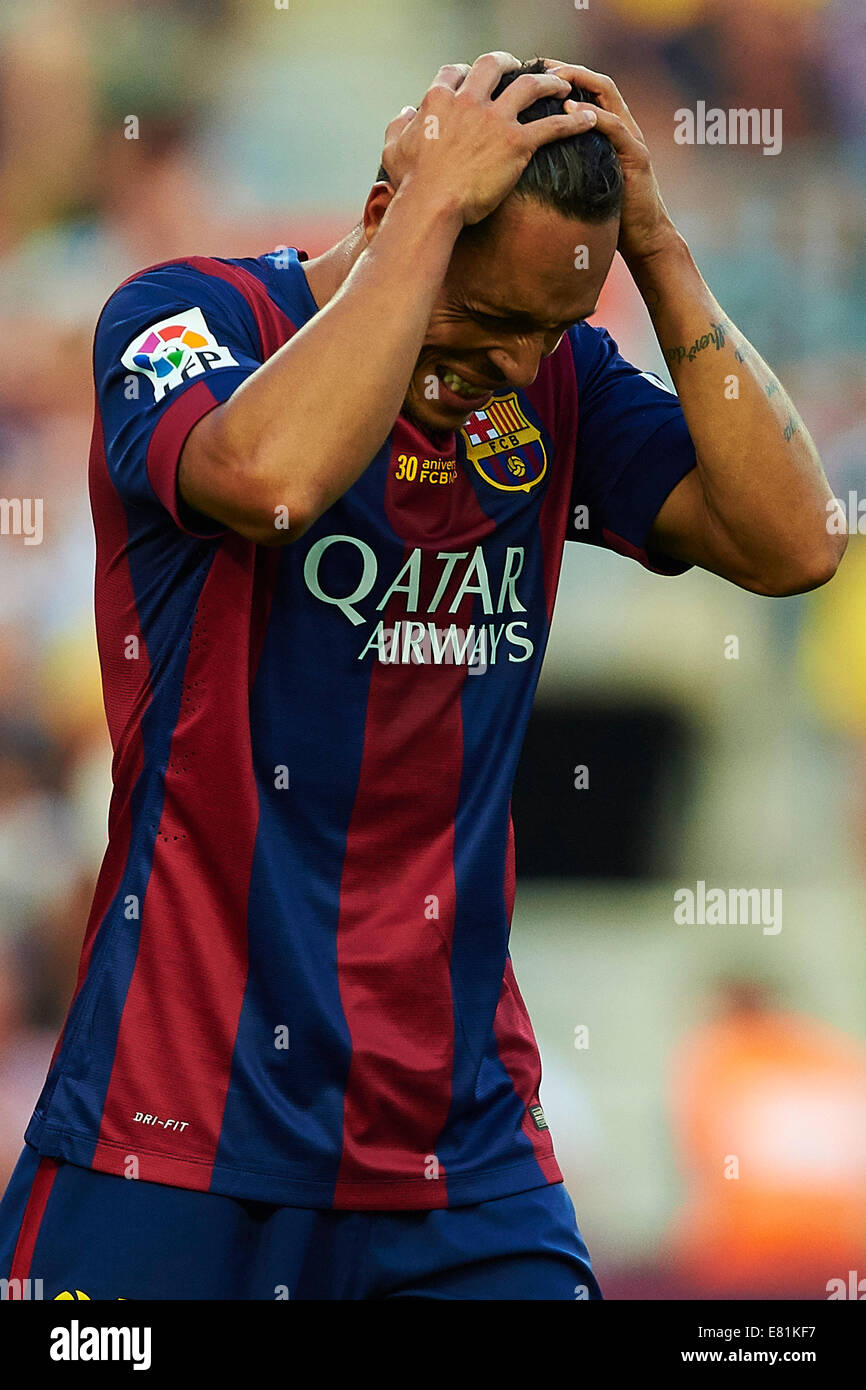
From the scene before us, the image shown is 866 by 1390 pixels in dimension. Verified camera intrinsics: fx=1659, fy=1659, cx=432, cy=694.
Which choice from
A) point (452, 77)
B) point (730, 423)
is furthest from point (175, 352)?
point (730, 423)

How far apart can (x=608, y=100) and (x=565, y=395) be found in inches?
13.4

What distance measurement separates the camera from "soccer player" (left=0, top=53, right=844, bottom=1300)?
160 centimetres

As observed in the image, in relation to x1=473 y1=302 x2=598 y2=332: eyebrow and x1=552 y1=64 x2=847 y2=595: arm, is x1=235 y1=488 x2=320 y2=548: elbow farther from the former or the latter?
x1=552 y1=64 x2=847 y2=595: arm

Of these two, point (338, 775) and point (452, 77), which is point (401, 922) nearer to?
point (338, 775)

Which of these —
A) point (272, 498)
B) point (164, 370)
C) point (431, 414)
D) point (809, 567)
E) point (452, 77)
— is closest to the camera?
point (272, 498)

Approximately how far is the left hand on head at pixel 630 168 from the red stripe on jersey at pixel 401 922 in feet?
1.24

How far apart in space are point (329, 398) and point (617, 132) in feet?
1.62

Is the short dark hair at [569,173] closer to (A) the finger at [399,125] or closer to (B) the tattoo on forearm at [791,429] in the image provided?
(A) the finger at [399,125]

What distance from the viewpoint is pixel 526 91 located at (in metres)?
1.61

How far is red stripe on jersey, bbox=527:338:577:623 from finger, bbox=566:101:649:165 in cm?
27

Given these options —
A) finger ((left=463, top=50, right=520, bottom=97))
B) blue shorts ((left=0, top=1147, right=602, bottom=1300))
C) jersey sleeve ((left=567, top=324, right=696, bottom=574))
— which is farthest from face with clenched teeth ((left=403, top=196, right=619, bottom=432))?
blue shorts ((left=0, top=1147, right=602, bottom=1300))

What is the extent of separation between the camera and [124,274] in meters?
3.37

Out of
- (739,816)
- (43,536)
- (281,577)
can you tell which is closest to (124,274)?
(43,536)

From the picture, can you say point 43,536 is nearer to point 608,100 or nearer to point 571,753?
point 571,753
